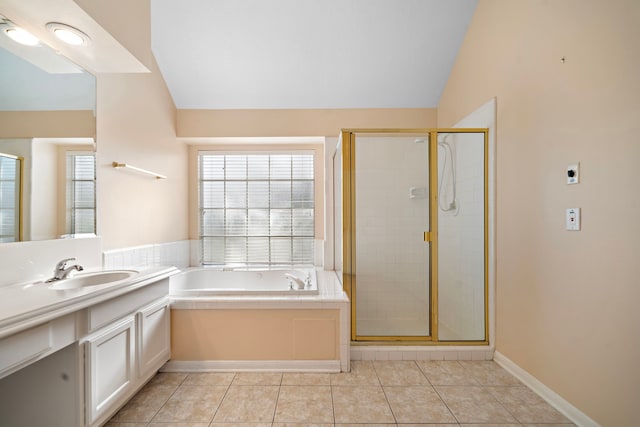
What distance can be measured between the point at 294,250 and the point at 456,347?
2.16m

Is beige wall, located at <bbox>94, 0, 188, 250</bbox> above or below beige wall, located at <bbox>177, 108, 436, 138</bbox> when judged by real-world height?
below

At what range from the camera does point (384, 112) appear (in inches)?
143

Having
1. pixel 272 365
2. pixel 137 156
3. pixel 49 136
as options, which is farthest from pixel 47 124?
pixel 272 365

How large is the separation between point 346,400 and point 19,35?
277cm

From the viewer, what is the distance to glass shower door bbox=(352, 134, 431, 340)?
8.68 ft

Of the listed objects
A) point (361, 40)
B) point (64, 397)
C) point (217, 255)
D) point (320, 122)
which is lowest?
point (64, 397)

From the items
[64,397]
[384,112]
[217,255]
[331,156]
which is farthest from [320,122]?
[64,397]

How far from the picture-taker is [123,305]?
178 cm

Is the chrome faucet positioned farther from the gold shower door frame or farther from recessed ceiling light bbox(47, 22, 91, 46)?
the gold shower door frame

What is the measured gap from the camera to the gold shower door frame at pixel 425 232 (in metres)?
2.60

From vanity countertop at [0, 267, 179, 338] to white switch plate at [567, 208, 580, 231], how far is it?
2510 millimetres

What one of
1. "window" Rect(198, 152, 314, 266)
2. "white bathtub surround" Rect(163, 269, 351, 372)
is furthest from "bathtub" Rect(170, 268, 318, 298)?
"white bathtub surround" Rect(163, 269, 351, 372)

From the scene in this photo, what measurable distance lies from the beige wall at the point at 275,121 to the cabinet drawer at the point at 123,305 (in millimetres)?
2027

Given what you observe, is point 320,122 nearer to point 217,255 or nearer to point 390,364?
point 217,255
